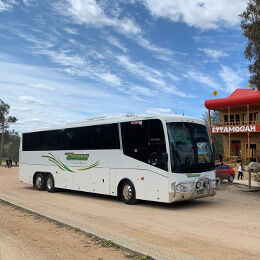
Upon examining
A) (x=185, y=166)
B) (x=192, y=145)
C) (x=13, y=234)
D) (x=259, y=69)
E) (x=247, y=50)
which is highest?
(x=247, y=50)

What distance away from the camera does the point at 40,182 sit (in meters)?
17.5

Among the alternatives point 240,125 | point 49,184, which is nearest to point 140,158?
point 49,184

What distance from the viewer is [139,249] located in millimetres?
6125

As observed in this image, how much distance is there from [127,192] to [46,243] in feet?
19.5

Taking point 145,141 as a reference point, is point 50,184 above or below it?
below

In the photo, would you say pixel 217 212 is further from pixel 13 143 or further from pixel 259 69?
pixel 13 143

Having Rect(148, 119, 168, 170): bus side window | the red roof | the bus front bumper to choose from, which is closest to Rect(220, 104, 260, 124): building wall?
the red roof

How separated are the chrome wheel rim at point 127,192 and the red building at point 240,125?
1115 inches

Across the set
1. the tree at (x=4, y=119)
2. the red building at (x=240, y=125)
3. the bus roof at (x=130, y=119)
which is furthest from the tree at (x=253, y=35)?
the tree at (x=4, y=119)

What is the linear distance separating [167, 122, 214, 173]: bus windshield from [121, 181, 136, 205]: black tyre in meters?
2.11

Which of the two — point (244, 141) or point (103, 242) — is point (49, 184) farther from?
point (244, 141)

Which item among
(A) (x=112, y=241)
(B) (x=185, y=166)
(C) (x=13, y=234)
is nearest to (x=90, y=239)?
(A) (x=112, y=241)

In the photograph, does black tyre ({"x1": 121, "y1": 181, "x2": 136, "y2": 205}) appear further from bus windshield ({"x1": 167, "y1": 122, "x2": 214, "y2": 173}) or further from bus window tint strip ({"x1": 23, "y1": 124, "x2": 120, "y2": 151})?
bus windshield ({"x1": 167, "y1": 122, "x2": 214, "y2": 173})

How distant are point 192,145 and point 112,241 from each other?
225 inches
